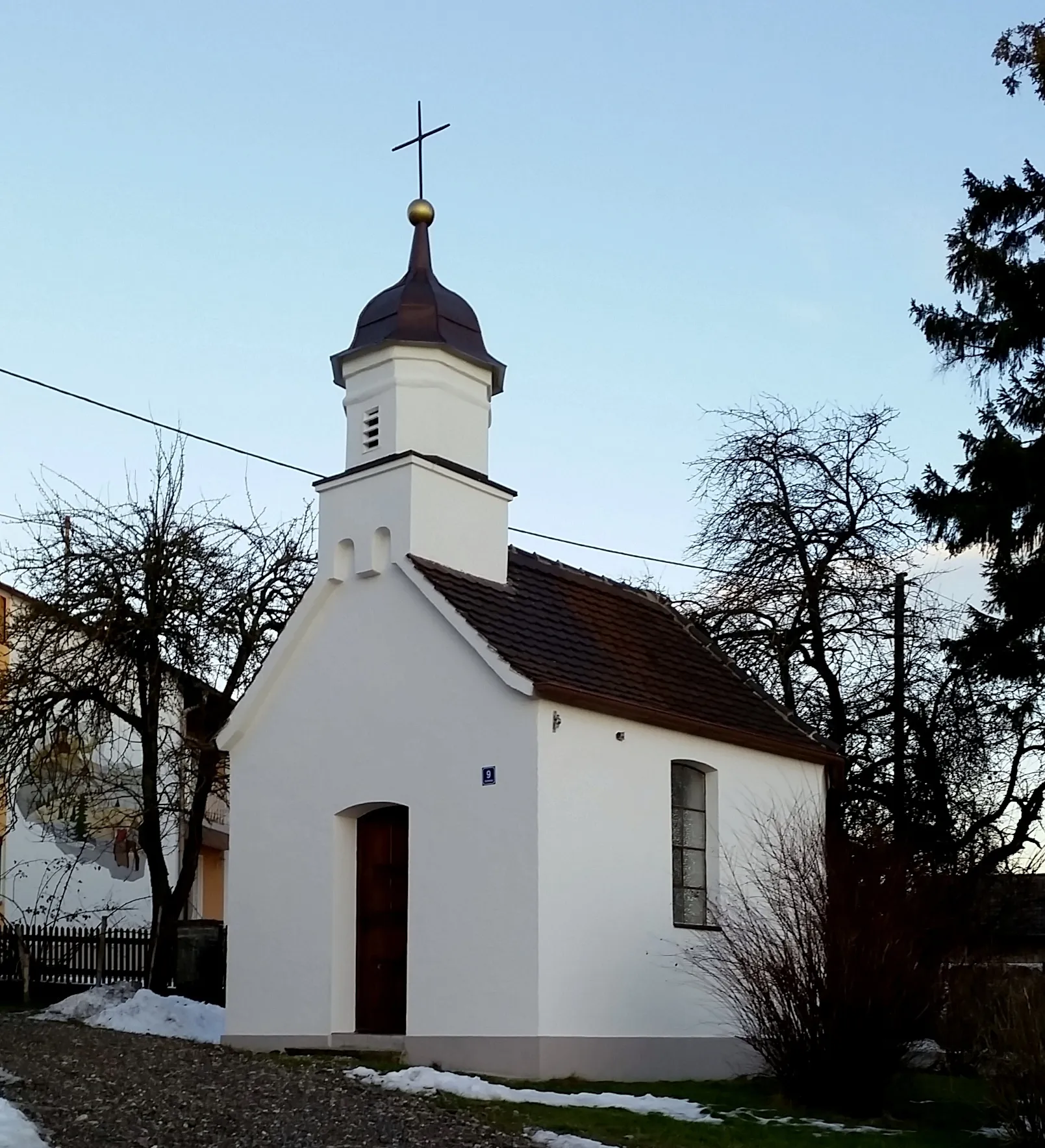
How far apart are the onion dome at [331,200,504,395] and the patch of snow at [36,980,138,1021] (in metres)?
9.16

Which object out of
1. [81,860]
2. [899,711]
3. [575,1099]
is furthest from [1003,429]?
[81,860]

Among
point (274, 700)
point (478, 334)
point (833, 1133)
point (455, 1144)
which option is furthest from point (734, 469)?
point (455, 1144)

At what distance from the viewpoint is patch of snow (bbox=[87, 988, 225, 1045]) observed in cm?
1912

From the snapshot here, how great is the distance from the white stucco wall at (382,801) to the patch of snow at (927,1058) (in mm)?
4386

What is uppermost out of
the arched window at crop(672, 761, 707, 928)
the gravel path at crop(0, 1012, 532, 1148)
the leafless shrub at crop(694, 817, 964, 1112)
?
the arched window at crop(672, 761, 707, 928)

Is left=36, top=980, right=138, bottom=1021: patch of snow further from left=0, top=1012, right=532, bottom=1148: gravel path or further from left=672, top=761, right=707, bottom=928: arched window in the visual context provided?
left=672, top=761, right=707, bottom=928: arched window

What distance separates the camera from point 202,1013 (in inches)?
777

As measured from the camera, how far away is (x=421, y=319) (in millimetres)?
18031

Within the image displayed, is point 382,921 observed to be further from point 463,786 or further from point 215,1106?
point 215,1106

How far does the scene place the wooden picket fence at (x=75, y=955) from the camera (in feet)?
79.6

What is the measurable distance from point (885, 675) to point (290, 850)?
10.4 metres

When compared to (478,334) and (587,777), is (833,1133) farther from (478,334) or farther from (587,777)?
(478,334)

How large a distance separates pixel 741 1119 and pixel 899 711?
1109 cm

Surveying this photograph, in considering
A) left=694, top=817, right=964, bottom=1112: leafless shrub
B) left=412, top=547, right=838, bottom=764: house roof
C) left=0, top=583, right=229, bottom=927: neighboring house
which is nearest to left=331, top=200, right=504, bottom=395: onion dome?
left=412, top=547, right=838, bottom=764: house roof
